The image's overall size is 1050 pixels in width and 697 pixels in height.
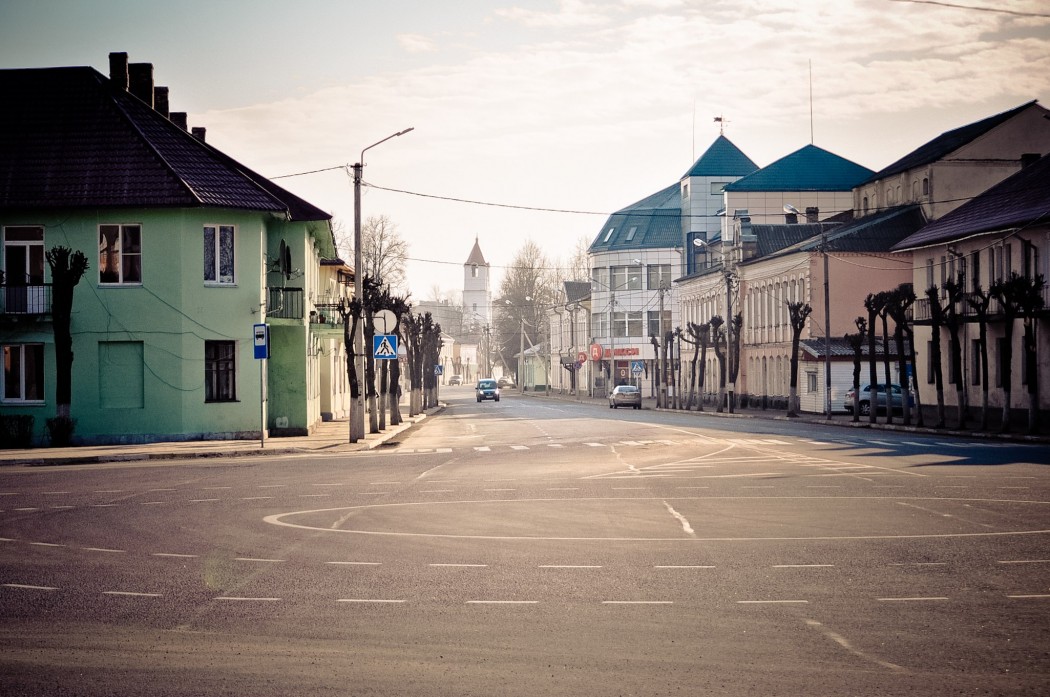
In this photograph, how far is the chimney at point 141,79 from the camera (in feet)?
144

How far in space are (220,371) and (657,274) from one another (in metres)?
86.6

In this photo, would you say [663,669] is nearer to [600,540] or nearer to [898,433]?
[600,540]

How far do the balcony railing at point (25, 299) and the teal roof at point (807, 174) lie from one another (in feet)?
217

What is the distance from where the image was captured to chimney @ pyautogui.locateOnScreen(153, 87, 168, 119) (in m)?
46.2

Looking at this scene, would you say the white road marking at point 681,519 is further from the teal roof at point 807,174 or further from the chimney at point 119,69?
the teal roof at point 807,174

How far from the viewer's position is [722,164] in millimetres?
110438

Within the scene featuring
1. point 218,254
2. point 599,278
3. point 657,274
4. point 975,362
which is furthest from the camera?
point 599,278

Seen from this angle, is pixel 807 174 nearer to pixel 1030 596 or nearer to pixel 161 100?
pixel 161 100

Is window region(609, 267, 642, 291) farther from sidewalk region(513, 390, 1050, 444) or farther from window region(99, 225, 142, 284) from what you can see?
window region(99, 225, 142, 284)

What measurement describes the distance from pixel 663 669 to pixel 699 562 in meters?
4.73

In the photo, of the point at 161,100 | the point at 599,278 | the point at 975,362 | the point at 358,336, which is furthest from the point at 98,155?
the point at 599,278

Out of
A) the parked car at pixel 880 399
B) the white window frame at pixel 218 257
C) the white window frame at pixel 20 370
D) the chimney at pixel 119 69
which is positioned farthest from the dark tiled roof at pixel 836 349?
the white window frame at pixel 20 370

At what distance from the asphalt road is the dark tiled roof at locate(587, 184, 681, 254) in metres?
97.9

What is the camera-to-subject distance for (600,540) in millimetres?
14430
